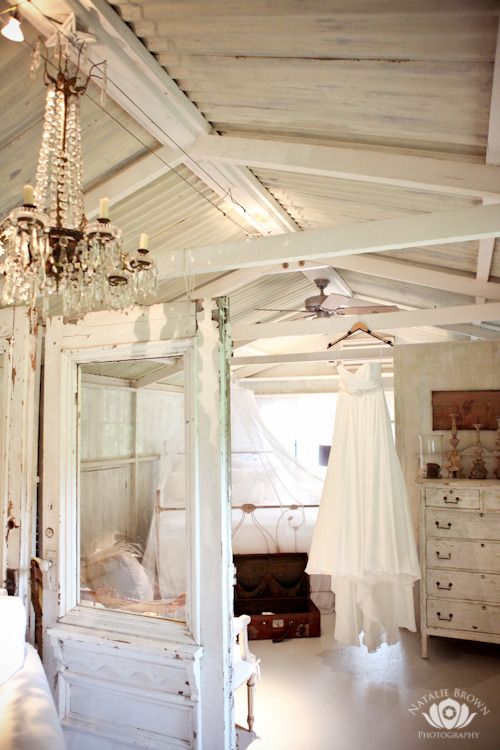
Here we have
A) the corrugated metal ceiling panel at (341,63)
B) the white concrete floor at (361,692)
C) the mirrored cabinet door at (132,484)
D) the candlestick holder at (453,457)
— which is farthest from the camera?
the candlestick holder at (453,457)

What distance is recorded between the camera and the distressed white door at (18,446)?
240 centimetres

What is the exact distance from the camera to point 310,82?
1.81 metres

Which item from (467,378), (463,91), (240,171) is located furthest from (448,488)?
(463,91)

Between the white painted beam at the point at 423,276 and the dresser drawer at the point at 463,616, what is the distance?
2288mm

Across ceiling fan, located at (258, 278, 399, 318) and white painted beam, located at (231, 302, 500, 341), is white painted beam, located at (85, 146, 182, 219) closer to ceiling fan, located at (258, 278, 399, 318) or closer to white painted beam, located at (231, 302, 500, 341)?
white painted beam, located at (231, 302, 500, 341)

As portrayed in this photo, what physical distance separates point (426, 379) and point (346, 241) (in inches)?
113

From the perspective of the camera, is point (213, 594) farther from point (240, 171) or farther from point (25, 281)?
point (240, 171)

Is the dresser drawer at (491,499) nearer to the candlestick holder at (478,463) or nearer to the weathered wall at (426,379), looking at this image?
the candlestick holder at (478,463)

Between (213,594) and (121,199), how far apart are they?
2.10 m

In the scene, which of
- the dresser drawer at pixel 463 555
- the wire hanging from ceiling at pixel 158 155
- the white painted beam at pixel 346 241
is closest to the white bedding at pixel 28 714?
the white painted beam at pixel 346 241

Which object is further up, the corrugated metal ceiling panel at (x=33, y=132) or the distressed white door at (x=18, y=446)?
the corrugated metal ceiling panel at (x=33, y=132)

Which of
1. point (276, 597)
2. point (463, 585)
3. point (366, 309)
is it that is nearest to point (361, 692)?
point (463, 585)

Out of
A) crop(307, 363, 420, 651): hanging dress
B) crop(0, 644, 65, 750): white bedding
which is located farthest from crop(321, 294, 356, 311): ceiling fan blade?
crop(0, 644, 65, 750): white bedding

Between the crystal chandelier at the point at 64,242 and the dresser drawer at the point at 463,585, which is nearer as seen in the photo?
the crystal chandelier at the point at 64,242
